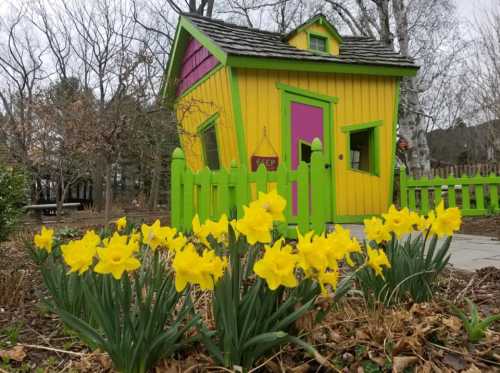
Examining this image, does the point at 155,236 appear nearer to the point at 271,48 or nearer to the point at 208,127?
the point at 271,48

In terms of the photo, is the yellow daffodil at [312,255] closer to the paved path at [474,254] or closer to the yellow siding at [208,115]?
the paved path at [474,254]

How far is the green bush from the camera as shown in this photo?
373cm

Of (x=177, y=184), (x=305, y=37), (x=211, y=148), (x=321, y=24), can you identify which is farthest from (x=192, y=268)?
(x=321, y=24)

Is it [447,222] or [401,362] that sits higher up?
[447,222]

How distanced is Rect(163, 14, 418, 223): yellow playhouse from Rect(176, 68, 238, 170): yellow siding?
0.06 feet

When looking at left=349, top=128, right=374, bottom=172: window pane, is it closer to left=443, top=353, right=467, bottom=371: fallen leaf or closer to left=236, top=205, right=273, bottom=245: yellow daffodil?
left=443, top=353, right=467, bottom=371: fallen leaf

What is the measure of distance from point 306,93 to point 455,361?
16.7 feet

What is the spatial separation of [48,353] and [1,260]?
2662mm

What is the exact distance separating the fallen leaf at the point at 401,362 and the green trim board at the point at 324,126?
4.48 m

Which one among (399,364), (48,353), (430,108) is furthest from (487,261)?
(430,108)

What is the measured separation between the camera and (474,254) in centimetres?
369

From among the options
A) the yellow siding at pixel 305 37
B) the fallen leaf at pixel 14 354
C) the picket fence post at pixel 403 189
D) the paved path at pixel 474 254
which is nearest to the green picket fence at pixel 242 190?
A: the paved path at pixel 474 254

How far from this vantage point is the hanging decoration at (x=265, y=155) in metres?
5.74

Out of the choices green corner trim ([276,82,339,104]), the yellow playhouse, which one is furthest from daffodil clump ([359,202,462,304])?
green corner trim ([276,82,339,104])
